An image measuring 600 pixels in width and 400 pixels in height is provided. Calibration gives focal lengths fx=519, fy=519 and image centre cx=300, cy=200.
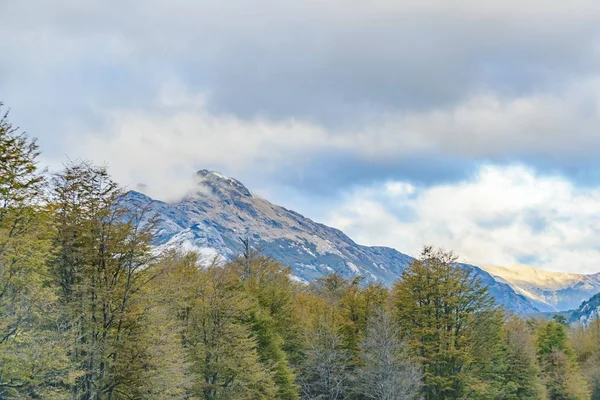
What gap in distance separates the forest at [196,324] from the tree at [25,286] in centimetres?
10

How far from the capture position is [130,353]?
29703 millimetres

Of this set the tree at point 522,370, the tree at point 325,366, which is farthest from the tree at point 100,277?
the tree at point 522,370

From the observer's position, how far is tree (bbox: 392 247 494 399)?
5491cm

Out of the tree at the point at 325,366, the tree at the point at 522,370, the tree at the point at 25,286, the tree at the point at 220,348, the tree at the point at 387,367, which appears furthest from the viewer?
the tree at the point at 522,370

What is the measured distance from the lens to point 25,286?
26578 millimetres

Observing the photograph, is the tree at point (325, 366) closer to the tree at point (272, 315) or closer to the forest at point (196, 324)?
the forest at point (196, 324)

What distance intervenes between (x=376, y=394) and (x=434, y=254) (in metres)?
16.6

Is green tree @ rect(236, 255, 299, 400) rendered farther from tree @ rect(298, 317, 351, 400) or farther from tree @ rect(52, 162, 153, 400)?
tree @ rect(52, 162, 153, 400)

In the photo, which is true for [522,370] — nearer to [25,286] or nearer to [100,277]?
[100,277]

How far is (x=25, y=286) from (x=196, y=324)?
2085 centimetres

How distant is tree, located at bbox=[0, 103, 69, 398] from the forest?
97 mm

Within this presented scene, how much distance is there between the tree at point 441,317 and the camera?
54906 mm

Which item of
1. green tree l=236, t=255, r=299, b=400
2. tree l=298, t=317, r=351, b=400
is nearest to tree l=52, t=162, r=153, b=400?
green tree l=236, t=255, r=299, b=400

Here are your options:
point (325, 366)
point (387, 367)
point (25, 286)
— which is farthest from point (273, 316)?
point (25, 286)
